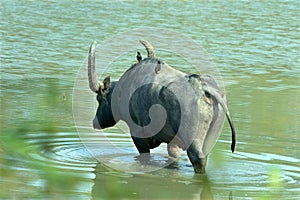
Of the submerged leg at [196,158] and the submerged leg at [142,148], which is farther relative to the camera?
the submerged leg at [142,148]

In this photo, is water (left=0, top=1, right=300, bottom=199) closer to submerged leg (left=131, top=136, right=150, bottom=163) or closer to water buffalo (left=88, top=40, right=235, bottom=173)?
submerged leg (left=131, top=136, right=150, bottom=163)

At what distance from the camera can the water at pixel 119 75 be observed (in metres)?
6.05

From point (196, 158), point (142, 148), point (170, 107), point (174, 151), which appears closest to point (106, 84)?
point (142, 148)

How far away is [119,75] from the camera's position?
1253cm

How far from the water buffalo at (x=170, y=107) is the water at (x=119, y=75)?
277mm

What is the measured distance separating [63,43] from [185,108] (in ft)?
30.2

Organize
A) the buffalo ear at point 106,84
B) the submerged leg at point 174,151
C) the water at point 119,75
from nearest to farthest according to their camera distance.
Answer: the water at point 119,75 < the submerged leg at point 174,151 < the buffalo ear at point 106,84

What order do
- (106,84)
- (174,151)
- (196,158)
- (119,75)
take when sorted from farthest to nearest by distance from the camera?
(119,75) < (106,84) < (174,151) < (196,158)

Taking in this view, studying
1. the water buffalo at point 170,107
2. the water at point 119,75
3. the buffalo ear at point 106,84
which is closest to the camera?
the water at point 119,75

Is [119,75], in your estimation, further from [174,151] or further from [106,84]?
[174,151]

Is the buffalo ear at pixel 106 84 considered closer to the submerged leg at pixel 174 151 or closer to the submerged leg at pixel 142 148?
the submerged leg at pixel 142 148

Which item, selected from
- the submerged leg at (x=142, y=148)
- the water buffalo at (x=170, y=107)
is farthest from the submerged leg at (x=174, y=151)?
the submerged leg at (x=142, y=148)

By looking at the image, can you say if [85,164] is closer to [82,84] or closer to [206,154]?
[206,154]

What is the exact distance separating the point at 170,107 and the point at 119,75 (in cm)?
580
